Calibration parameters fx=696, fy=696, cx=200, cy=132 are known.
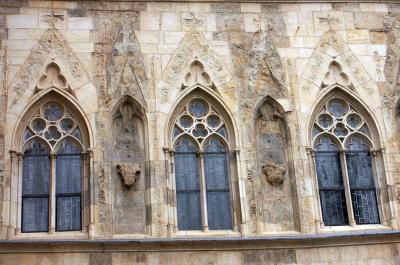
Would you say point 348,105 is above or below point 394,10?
below

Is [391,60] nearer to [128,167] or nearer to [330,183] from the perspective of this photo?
[330,183]

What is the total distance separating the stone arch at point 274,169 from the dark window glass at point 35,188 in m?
3.49

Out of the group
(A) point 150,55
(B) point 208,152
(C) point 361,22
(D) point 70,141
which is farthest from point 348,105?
(D) point 70,141

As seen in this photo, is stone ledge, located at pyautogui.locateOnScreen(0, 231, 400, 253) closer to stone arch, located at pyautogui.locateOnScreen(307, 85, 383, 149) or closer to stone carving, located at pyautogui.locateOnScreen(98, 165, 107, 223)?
stone carving, located at pyautogui.locateOnScreen(98, 165, 107, 223)

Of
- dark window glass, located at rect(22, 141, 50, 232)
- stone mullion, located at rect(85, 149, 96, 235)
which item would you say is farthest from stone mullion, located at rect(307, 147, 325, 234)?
dark window glass, located at rect(22, 141, 50, 232)

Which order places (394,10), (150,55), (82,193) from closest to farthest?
(82,193)
(150,55)
(394,10)

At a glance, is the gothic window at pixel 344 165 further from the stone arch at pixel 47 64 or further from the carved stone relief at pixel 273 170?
the stone arch at pixel 47 64

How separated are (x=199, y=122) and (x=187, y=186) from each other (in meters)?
1.15

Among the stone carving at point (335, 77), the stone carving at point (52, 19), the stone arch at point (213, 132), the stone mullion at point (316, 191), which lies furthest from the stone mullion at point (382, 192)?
the stone carving at point (52, 19)

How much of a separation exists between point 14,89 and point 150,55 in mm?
2383

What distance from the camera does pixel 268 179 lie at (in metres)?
11.7

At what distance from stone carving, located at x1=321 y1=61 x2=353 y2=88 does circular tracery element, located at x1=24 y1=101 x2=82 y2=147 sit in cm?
446

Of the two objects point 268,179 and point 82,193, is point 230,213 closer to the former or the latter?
point 268,179

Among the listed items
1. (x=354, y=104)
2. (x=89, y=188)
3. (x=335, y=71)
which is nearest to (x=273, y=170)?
(x=354, y=104)
